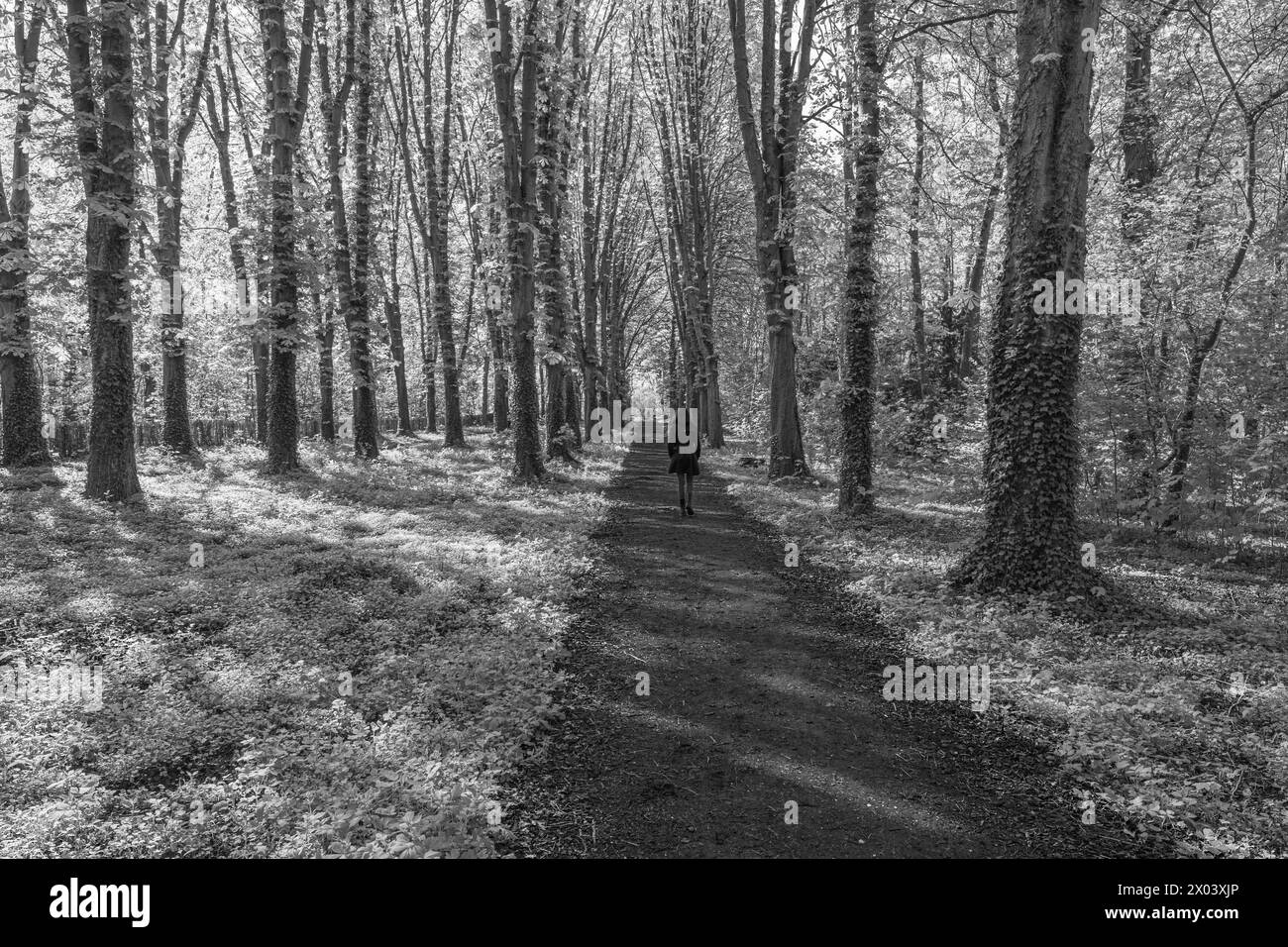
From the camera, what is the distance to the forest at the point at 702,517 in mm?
3959

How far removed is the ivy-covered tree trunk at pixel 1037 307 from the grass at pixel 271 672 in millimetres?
5324

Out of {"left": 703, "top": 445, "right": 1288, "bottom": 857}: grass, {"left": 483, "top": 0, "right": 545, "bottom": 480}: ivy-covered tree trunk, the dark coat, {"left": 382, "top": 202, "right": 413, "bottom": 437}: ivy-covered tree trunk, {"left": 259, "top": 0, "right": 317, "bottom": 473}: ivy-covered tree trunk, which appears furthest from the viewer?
{"left": 382, "top": 202, "right": 413, "bottom": 437}: ivy-covered tree trunk

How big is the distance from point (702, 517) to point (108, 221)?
11.8 m

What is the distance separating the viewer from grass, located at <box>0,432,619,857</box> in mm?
3512

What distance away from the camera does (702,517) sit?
13773 mm

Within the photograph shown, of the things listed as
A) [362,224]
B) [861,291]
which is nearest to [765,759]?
[861,291]

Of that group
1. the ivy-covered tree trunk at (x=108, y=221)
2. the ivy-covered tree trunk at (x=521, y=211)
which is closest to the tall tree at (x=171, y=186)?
the ivy-covered tree trunk at (x=108, y=221)

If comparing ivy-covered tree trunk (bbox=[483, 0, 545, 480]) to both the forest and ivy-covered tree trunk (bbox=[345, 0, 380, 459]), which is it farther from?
ivy-covered tree trunk (bbox=[345, 0, 380, 459])

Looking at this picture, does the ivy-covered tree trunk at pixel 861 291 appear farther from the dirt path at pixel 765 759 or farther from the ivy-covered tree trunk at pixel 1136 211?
the dirt path at pixel 765 759

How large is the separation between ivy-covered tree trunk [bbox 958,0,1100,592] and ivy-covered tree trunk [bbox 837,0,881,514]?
13.2 feet

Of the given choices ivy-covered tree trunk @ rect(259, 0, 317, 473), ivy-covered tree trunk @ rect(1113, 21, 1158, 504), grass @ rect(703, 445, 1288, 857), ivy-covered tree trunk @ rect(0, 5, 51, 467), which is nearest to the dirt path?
grass @ rect(703, 445, 1288, 857)

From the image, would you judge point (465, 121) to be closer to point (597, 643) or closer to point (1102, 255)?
point (1102, 255)

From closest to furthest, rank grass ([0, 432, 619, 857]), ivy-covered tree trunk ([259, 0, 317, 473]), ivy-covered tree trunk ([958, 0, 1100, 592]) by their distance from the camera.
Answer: grass ([0, 432, 619, 857]) → ivy-covered tree trunk ([958, 0, 1100, 592]) → ivy-covered tree trunk ([259, 0, 317, 473])

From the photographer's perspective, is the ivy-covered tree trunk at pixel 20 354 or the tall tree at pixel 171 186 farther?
the tall tree at pixel 171 186
